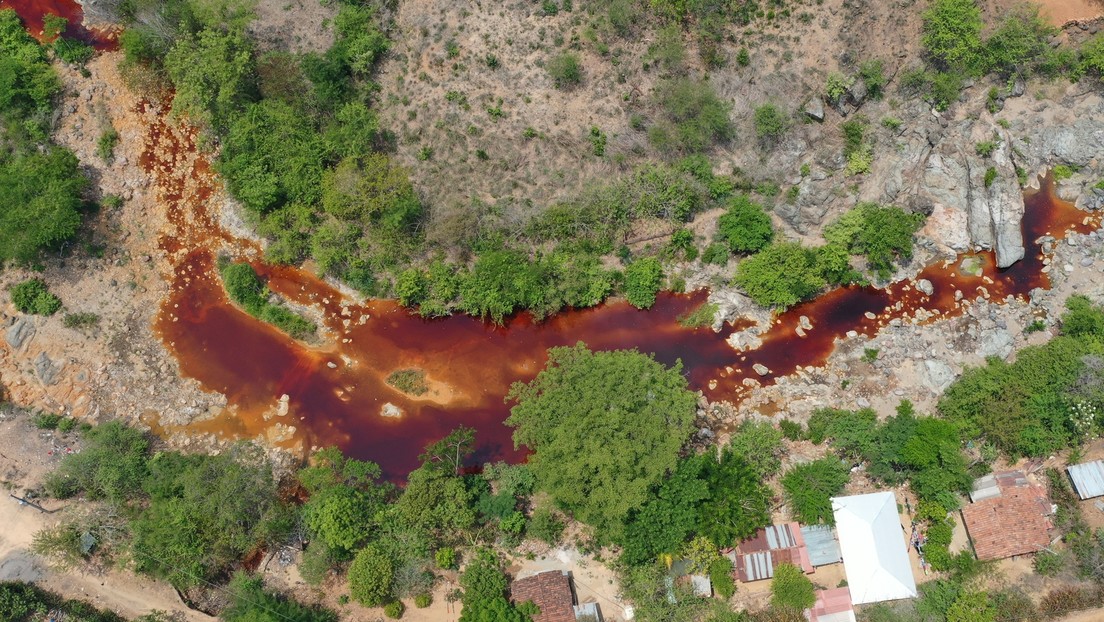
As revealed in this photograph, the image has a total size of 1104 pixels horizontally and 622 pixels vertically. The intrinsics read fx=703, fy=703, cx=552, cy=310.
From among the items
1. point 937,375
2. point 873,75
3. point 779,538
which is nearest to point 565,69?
point 873,75

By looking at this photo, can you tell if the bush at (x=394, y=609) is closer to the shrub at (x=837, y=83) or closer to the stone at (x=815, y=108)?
the stone at (x=815, y=108)

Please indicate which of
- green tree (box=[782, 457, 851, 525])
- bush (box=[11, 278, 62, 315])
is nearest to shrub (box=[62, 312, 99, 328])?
bush (box=[11, 278, 62, 315])

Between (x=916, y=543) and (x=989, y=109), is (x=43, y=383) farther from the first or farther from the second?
(x=989, y=109)

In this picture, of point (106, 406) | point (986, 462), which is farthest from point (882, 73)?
point (106, 406)

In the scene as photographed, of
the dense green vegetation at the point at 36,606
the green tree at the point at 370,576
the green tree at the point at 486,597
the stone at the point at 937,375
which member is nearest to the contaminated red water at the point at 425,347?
the stone at the point at 937,375

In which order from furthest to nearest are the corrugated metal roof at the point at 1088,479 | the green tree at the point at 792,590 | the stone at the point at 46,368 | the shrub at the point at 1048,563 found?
1. the stone at the point at 46,368
2. the corrugated metal roof at the point at 1088,479
3. the shrub at the point at 1048,563
4. the green tree at the point at 792,590

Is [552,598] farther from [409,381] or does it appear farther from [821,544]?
[409,381]
